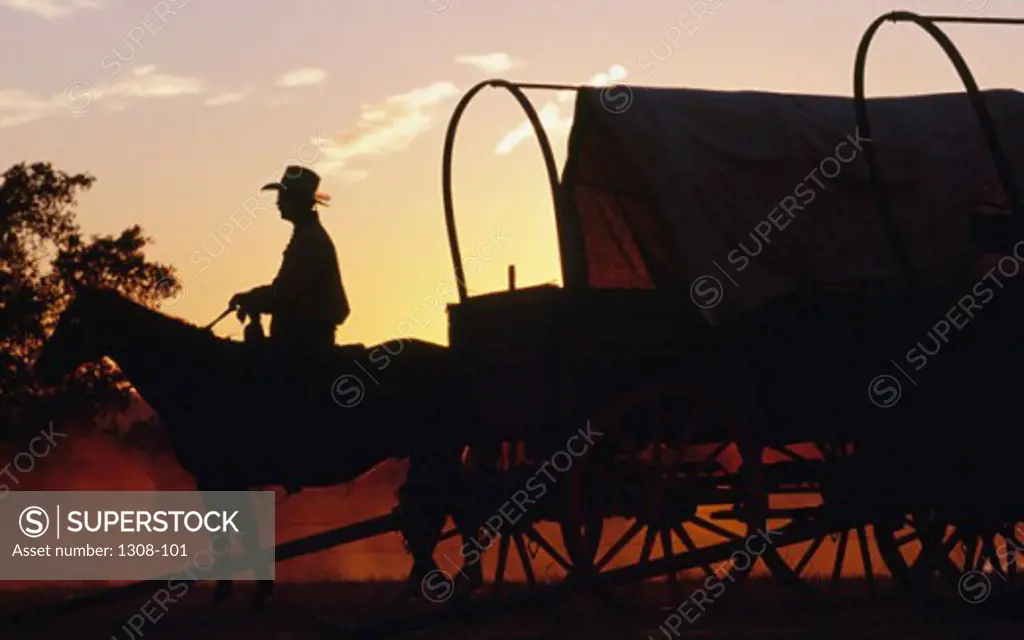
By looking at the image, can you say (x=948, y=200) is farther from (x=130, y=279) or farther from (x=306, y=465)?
(x=130, y=279)

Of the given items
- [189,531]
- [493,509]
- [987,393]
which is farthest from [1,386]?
[987,393]

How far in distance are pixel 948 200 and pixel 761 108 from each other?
1.35 metres

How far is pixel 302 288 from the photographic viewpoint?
12734 millimetres

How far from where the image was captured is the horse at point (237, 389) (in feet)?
41.4

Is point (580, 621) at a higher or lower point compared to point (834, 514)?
lower

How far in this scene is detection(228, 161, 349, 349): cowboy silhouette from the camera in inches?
502

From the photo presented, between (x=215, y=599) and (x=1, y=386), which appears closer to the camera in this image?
(x=215, y=599)

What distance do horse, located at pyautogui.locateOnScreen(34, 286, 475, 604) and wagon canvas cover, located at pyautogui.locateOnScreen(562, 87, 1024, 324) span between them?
98.6 inches

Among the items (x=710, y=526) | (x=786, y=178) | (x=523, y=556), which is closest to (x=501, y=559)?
(x=523, y=556)

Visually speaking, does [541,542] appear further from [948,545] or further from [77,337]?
[77,337]

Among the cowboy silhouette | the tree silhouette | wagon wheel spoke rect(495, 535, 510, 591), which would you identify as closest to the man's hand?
the cowboy silhouette

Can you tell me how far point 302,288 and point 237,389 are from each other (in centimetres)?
88

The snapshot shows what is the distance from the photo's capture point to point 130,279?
112ft

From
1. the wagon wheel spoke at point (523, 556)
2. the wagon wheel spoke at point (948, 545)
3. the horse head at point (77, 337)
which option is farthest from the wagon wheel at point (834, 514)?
the horse head at point (77, 337)
